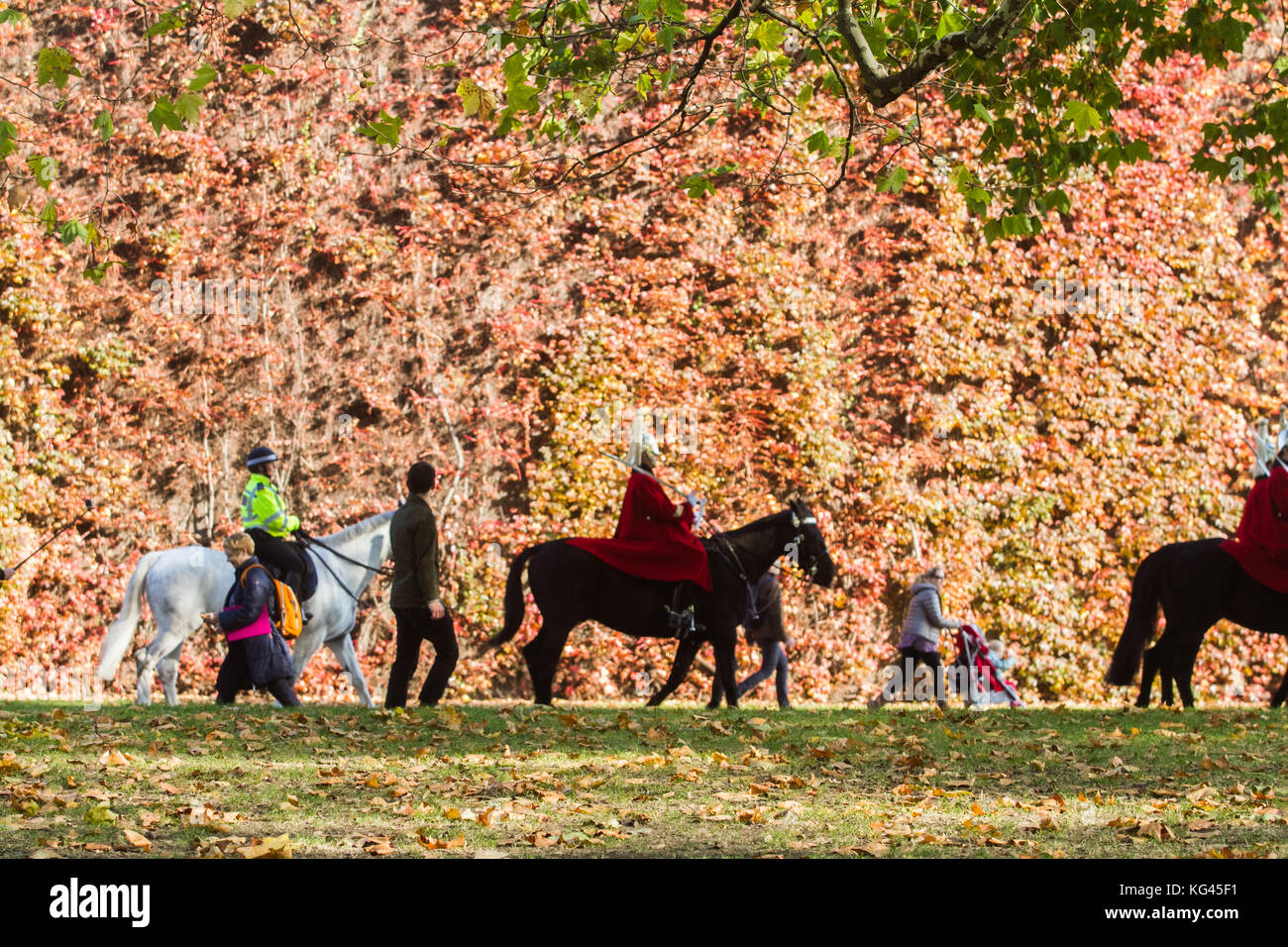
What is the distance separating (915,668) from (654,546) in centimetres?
611

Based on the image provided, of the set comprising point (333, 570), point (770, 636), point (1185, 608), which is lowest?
point (770, 636)

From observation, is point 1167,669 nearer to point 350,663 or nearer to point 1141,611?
point 1141,611

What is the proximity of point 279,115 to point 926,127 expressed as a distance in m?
8.02

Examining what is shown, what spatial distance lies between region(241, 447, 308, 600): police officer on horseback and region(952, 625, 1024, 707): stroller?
6.81 m

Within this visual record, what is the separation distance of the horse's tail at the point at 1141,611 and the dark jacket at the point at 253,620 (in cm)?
688

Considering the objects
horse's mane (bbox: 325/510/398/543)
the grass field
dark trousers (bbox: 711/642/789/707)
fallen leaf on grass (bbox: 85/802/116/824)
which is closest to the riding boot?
the grass field

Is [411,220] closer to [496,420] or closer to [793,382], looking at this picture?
[496,420]

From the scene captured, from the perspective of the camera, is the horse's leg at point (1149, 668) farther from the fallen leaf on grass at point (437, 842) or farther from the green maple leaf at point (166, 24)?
the green maple leaf at point (166, 24)

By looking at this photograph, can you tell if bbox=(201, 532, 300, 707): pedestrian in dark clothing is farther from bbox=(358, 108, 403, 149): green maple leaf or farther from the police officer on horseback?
bbox=(358, 108, 403, 149): green maple leaf

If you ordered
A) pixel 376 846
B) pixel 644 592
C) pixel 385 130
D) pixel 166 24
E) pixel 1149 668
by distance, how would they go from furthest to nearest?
pixel 1149 668
pixel 644 592
pixel 385 130
pixel 166 24
pixel 376 846

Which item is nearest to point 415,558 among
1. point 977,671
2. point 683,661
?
point 683,661

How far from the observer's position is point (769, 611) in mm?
12469

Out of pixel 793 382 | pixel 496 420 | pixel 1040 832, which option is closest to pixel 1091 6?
pixel 1040 832

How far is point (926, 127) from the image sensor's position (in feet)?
55.6
